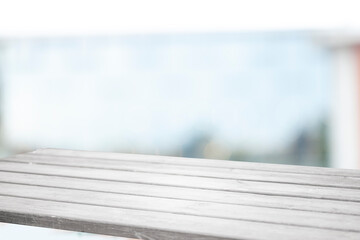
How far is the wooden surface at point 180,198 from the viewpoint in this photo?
4.46 feet

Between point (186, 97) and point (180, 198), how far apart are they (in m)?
3.21

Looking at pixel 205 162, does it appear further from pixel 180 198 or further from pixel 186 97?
pixel 186 97

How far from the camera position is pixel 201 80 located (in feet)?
15.8

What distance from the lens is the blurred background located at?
4.55 m

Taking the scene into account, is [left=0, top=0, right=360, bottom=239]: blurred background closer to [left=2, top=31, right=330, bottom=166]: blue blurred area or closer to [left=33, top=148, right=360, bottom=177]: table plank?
[left=2, top=31, right=330, bottom=166]: blue blurred area

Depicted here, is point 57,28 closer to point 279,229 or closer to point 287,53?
point 287,53

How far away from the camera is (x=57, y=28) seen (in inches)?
190

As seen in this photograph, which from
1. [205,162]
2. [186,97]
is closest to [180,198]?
[205,162]

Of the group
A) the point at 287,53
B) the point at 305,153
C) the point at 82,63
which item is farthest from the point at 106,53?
the point at 305,153

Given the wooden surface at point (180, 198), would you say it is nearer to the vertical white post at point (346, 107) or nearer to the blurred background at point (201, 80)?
the blurred background at point (201, 80)

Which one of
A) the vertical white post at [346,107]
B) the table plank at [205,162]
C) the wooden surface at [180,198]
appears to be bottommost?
the wooden surface at [180,198]

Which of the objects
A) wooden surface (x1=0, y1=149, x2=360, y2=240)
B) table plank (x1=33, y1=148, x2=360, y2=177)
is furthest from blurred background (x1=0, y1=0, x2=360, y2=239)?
wooden surface (x1=0, y1=149, x2=360, y2=240)

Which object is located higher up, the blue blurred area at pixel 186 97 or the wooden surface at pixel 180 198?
the blue blurred area at pixel 186 97

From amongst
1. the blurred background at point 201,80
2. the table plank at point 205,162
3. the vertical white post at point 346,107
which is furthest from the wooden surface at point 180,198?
the vertical white post at point 346,107
